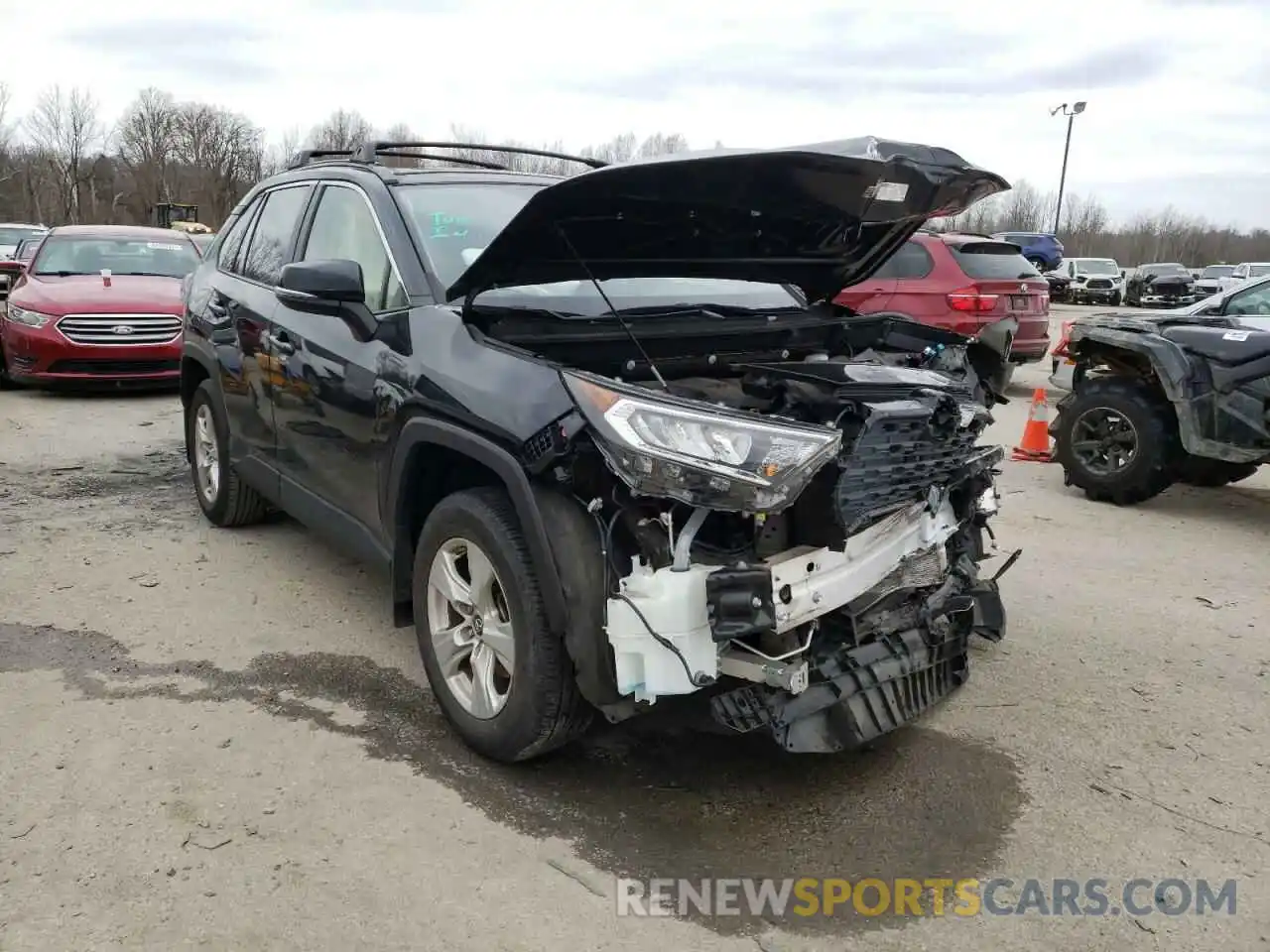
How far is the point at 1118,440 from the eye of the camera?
6.78 meters

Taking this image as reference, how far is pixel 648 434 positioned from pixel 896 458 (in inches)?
32.9

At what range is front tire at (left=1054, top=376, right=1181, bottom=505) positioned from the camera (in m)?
6.56

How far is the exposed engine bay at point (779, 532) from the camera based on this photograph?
8.40ft

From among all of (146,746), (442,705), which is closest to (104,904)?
(146,746)

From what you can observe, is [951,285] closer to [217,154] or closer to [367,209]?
[367,209]

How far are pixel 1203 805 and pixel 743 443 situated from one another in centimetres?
192

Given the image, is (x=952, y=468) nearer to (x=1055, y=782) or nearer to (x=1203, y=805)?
(x=1055, y=782)

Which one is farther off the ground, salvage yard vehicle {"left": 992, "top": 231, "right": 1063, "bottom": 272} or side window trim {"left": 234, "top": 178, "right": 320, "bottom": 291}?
salvage yard vehicle {"left": 992, "top": 231, "right": 1063, "bottom": 272}

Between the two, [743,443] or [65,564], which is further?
[65,564]

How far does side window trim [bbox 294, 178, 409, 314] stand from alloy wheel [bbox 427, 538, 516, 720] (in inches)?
38.3

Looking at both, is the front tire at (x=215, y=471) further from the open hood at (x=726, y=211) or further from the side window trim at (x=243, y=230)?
the open hood at (x=726, y=211)

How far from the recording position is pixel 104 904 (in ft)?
8.27

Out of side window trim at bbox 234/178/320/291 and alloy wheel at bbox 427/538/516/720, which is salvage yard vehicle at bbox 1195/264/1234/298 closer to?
side window trim at bbox 234/178/320/291

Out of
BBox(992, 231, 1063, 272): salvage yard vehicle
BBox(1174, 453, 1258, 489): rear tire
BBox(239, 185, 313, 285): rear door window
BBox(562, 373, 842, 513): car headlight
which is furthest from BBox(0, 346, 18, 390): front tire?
BBox(992, 231, 1063, 272): salvage yard vehicle
